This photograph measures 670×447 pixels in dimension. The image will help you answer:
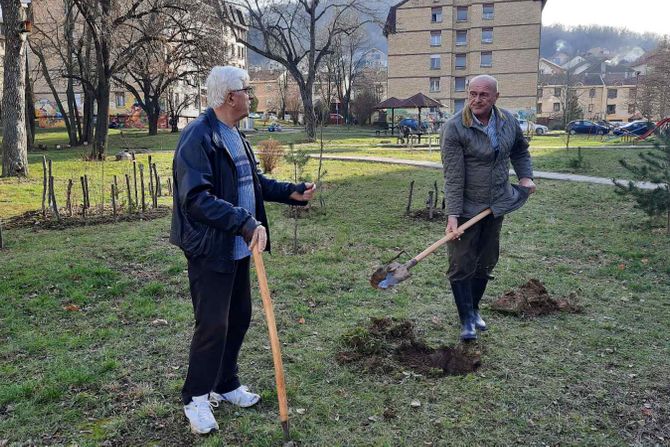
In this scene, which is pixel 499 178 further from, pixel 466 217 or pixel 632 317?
pixel 632 317

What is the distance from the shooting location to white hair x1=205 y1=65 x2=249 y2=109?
2.82 m

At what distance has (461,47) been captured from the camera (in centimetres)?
5272

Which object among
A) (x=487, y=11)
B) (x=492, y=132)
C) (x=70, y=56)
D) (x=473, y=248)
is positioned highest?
(x=487, y=11)

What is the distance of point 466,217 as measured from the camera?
413 centimetres

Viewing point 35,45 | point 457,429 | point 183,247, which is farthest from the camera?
point 35,45

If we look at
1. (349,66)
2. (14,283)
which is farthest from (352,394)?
(349,66)

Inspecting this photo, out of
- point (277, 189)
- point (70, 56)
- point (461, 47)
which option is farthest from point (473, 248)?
point (461, 47)

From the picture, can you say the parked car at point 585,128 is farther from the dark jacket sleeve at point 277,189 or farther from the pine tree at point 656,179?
the dark jacket sleeve at point 277,189

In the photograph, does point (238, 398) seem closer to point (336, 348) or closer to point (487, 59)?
point (336, 348)

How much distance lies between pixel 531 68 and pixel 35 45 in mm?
41349

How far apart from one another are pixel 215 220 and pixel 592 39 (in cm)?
15842

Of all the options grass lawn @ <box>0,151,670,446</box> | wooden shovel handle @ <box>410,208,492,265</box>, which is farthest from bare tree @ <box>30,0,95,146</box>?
wooden shovel handle @ <box>410,208,492,265</box>

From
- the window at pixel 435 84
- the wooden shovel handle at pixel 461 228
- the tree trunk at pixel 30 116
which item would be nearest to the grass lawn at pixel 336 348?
the wooden shovel handle at pixel 461 228

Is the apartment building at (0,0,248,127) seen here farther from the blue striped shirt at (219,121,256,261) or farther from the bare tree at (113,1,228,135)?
the blue striped shirt at (219,121,256,261)
